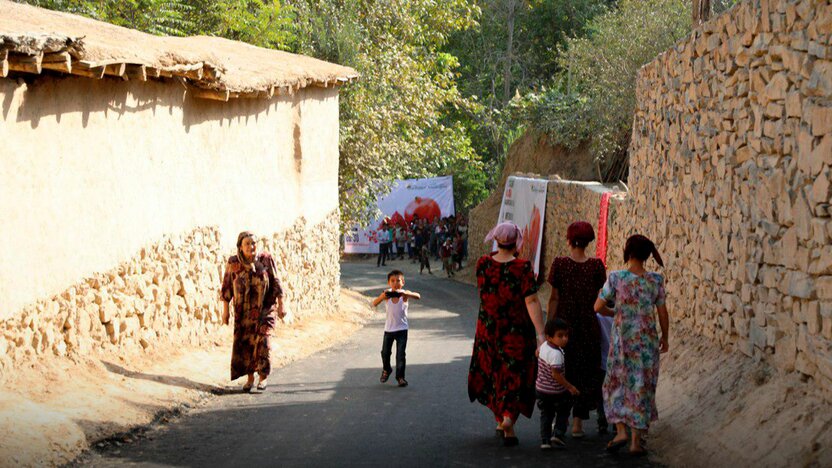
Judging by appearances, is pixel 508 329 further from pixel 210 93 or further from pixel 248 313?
pixel 210 93

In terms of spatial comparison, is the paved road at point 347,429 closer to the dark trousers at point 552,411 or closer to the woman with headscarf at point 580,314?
the dark trousers at point 552,411

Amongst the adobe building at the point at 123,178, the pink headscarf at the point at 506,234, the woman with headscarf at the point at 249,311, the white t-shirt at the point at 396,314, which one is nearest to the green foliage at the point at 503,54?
the adobe building at the point at 123,178

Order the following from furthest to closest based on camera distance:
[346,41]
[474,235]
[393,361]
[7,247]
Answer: [474,235]
[346,41]
[393,361]
[7,247]

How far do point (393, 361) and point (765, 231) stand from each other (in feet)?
21.8

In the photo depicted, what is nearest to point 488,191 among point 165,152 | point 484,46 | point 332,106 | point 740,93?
point 484,46

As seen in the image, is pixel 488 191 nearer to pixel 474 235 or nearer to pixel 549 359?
pixel 474 235

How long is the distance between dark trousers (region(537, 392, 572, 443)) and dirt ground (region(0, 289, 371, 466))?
3.39 metres

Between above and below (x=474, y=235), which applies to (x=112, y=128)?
above

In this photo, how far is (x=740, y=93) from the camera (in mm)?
9266

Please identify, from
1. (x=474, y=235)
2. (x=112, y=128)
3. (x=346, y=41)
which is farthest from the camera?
(x=474, y=235)

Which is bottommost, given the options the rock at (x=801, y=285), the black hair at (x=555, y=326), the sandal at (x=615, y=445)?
the sandal at (x=615, y=445)

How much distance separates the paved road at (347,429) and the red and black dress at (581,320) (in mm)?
426

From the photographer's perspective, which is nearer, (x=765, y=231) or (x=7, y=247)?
(x=765, y=231)

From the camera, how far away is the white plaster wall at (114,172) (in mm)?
9266
